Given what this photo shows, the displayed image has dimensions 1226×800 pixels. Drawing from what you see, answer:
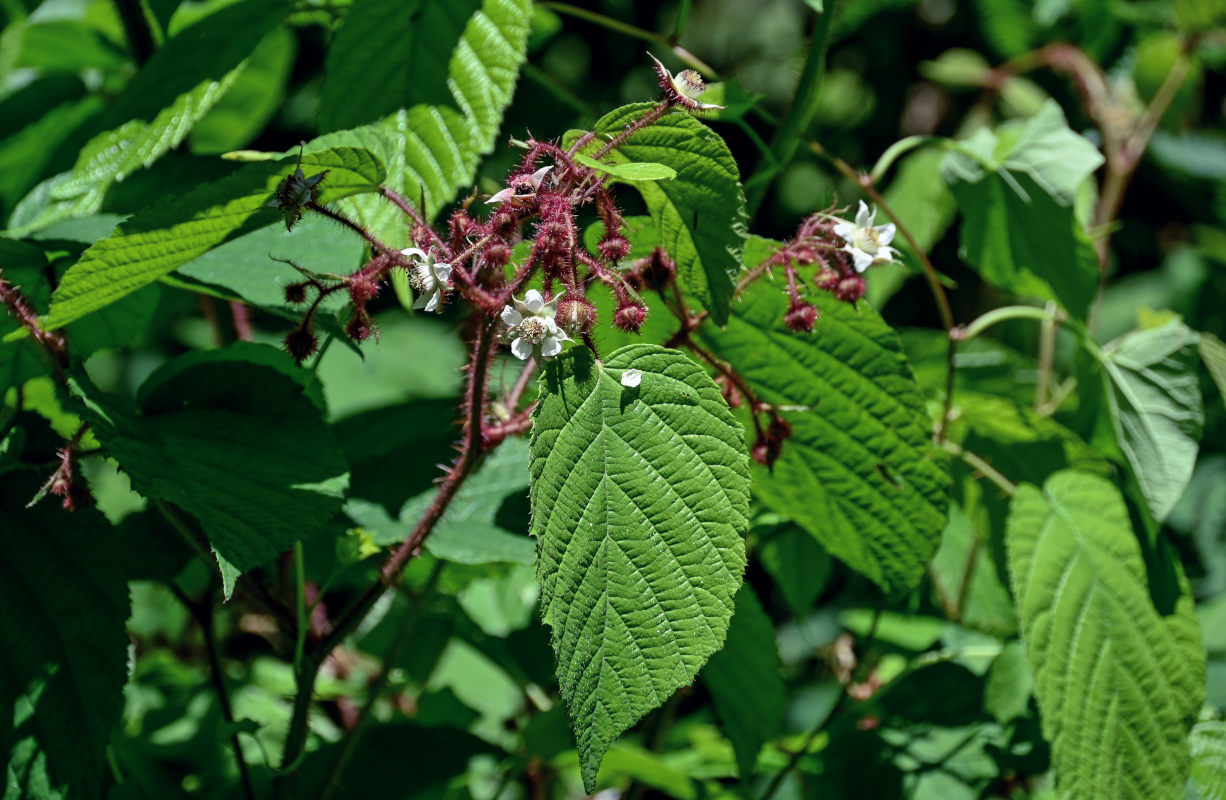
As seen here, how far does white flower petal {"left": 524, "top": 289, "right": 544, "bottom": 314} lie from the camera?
76 centimetres

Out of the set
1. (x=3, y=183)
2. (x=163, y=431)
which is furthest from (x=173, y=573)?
(x=3, y=183)

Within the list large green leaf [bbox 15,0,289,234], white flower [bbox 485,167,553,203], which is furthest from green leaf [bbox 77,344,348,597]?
white flower [bbox 485,167,553,203]

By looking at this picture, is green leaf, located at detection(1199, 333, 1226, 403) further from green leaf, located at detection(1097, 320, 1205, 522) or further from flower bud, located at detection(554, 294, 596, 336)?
flower bud, located at detection(554, 294, 596, 336)

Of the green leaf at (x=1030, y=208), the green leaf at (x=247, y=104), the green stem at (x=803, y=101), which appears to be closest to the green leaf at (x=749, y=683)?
the green stem at (x=803, y=101)

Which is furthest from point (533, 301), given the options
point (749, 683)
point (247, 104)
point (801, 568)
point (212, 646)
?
point (247, 104)

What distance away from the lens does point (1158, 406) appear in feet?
4.18

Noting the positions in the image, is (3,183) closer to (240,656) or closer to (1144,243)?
(240,656)

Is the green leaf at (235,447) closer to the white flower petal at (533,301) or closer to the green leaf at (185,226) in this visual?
the green leaf at (185,226)

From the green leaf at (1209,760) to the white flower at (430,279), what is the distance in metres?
1.16

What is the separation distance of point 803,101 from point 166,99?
769 mm

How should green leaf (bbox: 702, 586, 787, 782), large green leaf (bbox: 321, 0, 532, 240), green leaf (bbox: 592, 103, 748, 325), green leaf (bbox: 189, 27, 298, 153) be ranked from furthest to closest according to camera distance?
green leaf (bbox: 189, 27, 298, 153) → green leaf (bbox: 702, 586, 787, 782) → large green leaf (bbox: 321, 0, 532, 240) → green leaf (bbox: 592, 103, 748, 325)

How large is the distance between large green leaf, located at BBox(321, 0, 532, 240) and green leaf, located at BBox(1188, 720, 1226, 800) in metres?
1.20

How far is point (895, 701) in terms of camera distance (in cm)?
146

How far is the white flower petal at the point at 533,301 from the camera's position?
755mm
